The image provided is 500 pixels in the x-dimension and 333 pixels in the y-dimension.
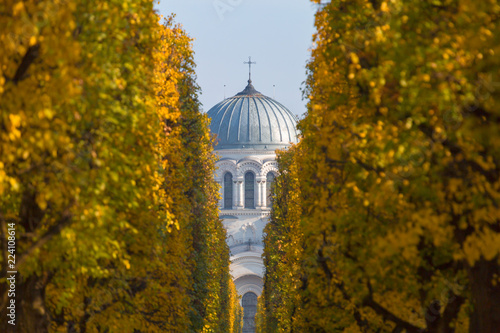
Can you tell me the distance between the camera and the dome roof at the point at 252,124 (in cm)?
11425

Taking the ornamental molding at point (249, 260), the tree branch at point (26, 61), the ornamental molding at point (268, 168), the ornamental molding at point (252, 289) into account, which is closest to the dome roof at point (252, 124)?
the ornamental molding at point (268, 168)

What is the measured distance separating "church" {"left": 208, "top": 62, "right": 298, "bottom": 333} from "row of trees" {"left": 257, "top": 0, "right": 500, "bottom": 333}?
9061 centimetres

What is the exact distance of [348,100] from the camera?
56.2ft

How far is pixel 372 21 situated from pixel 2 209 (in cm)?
755

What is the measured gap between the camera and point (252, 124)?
381 feet

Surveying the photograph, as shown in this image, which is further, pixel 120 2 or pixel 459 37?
pixel 120 2

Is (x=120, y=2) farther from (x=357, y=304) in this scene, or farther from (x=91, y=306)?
(x=357, y=304)

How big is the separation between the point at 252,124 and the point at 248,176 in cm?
924

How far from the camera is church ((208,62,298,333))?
110 meters

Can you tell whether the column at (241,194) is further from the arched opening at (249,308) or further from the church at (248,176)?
the arched opening at (249,308)

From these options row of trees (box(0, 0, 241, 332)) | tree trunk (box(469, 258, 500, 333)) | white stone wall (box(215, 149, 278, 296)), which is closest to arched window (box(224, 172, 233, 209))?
white stone wall (box(215, 149, 278, 296))

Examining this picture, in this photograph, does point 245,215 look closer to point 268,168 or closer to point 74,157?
point 268,168

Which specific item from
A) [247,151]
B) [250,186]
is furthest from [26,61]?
[247,151]

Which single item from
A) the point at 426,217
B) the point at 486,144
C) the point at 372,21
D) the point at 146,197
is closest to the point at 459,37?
the point at 486,144
